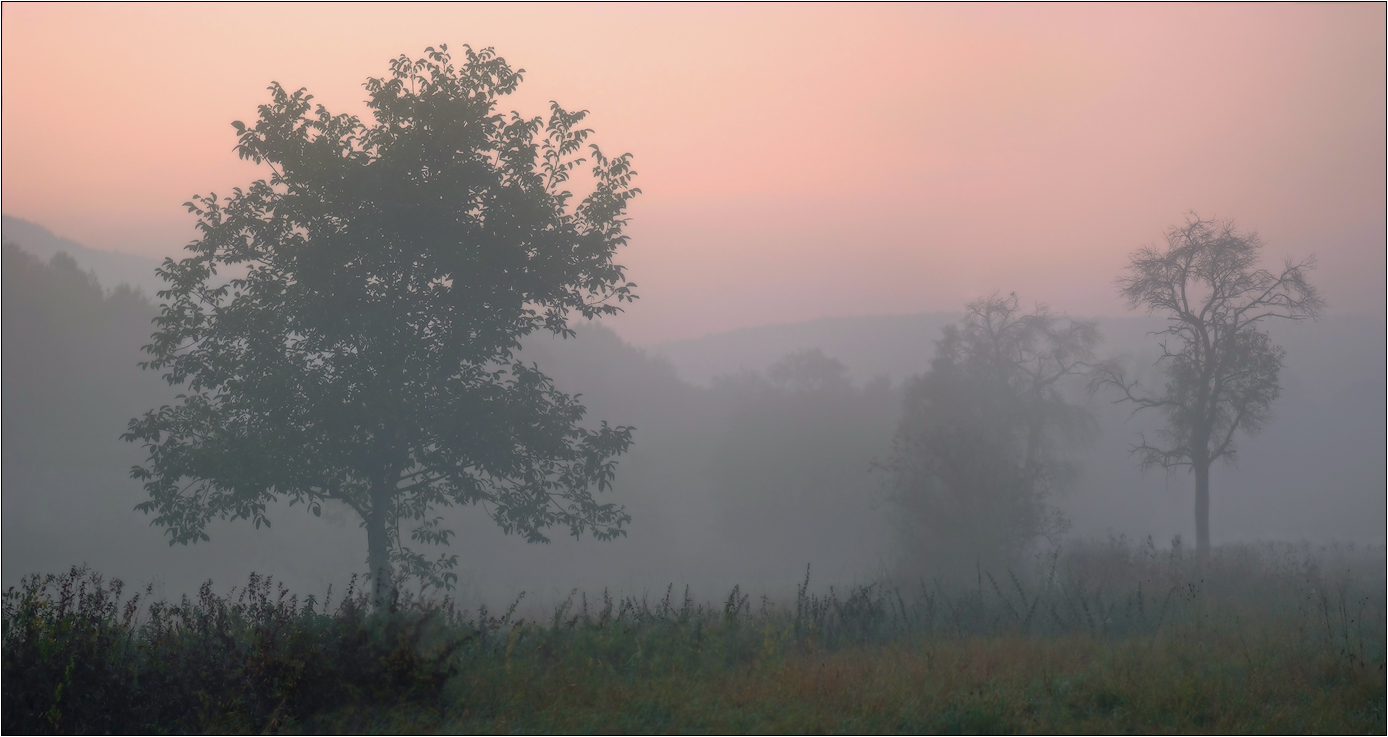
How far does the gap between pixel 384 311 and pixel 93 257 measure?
47270mm

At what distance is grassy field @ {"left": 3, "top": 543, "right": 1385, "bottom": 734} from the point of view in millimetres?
5730

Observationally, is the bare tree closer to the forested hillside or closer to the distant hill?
the forested hillside

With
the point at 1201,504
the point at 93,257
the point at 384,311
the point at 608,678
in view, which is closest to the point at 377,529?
the point at 384,311

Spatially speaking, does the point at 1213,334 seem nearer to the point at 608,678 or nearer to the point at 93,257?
the point at 608,678

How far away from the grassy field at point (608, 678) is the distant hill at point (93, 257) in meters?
41.4

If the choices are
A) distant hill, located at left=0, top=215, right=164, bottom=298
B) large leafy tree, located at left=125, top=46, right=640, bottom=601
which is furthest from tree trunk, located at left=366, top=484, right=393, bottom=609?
distant hill, located at left=0, top=215, right=164, bottom=298

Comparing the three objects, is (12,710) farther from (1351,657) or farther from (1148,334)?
(1148,334)

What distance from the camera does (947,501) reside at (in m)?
24.8

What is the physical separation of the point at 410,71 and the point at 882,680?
33.7ft

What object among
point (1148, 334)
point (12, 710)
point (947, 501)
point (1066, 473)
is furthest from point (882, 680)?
point (1066, 473)

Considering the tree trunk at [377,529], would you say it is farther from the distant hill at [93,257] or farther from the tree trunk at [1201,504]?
the distant hill at [93,257]

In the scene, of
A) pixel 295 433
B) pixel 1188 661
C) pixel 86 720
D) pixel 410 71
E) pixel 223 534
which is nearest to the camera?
pixel 86 720

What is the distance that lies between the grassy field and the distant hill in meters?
41.4

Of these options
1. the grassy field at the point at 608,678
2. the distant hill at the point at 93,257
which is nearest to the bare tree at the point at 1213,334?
the grassy field at the point at 608,678
